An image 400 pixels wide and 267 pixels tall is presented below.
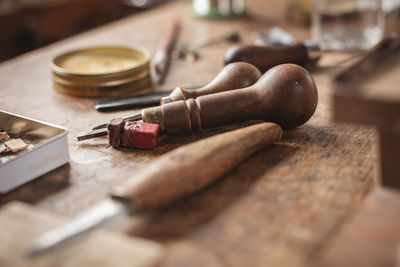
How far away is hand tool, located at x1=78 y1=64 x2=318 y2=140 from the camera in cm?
80

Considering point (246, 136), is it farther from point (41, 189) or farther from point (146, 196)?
point (41, 189)

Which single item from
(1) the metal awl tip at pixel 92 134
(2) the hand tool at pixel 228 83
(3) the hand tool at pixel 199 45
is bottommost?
(1) the metal awl tip at pixel 92 134

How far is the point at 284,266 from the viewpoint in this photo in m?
0.52

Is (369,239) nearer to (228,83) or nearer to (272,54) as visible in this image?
(228,83)

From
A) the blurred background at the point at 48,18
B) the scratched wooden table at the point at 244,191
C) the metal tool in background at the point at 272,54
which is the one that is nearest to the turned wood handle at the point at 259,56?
the metal tool in background at the point at 272,54

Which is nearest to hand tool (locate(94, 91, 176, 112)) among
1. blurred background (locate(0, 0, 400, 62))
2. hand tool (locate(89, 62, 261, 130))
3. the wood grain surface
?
hand tool (locate(89, 62, 261, 130))

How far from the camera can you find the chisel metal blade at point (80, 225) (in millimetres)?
517

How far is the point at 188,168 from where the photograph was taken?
0.65m

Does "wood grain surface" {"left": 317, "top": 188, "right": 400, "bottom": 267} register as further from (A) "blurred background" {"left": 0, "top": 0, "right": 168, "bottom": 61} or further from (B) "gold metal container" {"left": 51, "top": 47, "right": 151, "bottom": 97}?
(A) "blurred background" {"left": 0, "top": 0, "right": 168, "bottom": 61}

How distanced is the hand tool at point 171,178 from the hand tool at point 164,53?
50 cm

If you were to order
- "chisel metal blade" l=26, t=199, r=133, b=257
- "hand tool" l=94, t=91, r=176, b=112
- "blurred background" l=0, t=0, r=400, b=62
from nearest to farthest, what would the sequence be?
"chisel metal blade" l=26, t=199, r=133, b=257, "hand tool" l=94, t=91, r=176, b=112, "blurred background" l=0, t=0, r=400, b=62

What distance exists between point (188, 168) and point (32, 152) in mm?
247

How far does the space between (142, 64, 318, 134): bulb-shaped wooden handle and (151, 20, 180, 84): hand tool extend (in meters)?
0.38

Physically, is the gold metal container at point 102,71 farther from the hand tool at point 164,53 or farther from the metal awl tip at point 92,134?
the metal awl tip at point 92,134
